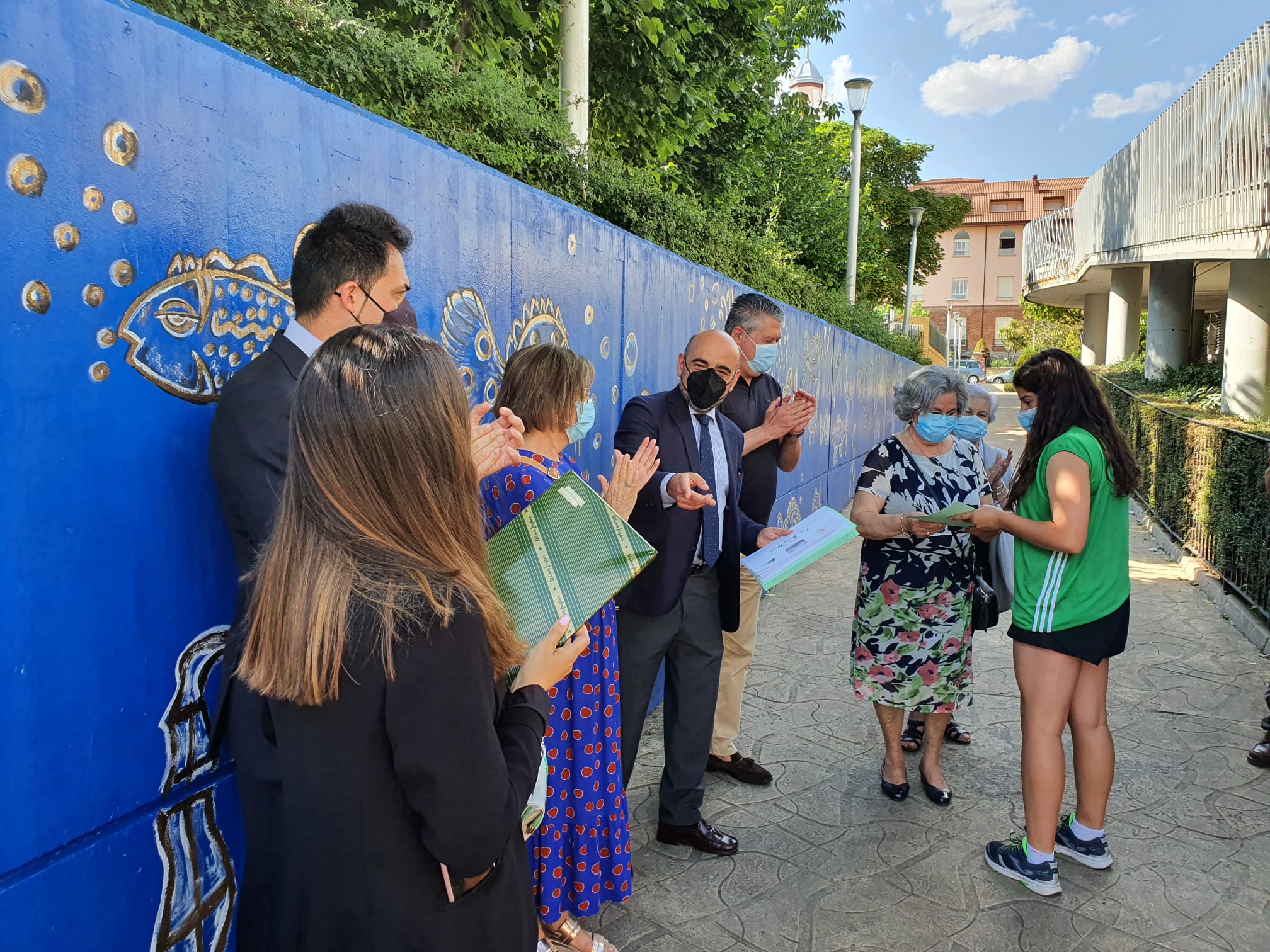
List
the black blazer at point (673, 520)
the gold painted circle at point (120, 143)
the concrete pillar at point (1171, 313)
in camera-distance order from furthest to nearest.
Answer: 1. the concrete pillar at point (1171, 313)
2. the black blazer at point (673, 520)
3. the gold painted circle at point (120, 143)

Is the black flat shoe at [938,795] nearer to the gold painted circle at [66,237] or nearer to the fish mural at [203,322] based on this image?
the fish mural at [203,322]

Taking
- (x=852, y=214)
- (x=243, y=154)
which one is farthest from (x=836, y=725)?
(x=852, y=214)

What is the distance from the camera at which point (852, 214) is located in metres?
15.9

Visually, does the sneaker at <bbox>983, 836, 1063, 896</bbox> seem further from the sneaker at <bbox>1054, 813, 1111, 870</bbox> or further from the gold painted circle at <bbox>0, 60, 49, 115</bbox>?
the gold painted circle at <bbox>0, 60, 49, 115</bbox>

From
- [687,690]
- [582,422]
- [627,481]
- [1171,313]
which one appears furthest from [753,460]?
[1171,313]

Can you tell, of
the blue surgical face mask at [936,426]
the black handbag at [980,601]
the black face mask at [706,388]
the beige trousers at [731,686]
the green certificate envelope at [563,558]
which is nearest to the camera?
the green certificate envelope at [563,558]

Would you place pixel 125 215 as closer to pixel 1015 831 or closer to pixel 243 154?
pixel 243 154

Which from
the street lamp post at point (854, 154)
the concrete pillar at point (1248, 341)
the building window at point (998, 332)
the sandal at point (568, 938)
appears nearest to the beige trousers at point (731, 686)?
the sandal at point (568, 938)

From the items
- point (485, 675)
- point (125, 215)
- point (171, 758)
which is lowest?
point (171, 758)

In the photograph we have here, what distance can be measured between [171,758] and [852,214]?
15853 millimetres

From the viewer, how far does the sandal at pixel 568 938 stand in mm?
2719

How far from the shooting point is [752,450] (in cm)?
423

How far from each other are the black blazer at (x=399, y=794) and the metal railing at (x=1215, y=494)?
429 cm

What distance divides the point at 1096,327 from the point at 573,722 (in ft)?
96.7
